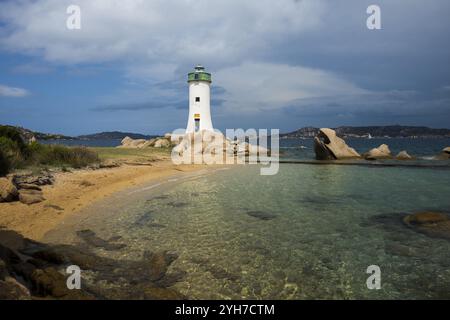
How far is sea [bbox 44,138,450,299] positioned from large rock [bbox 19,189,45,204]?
1510mm

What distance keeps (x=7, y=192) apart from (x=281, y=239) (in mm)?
7574

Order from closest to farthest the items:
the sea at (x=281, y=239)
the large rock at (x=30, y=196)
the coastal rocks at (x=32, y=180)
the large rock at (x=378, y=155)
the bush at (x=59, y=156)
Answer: the sea at (x=281, y=239) → the large rock at (x=30, y=196) → the coastal rocks at (x=32, y=180) → the bush at (x=59, y=156) → the large rock at (x=378, y=155)

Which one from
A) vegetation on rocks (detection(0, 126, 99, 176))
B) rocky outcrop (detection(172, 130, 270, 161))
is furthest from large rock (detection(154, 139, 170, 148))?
vegetation on rocks (detection(0, 126, 99, 176))

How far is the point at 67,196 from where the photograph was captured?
11383mm

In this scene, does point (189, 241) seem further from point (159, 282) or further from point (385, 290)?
point (385, 290)

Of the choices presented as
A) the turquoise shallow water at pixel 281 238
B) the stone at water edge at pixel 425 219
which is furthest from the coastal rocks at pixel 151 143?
the stone at water edge at pixel 425 219

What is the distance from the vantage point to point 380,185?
16.7 meters

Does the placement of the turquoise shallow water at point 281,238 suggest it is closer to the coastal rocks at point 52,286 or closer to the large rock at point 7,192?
the coastal rocks at point 52,286

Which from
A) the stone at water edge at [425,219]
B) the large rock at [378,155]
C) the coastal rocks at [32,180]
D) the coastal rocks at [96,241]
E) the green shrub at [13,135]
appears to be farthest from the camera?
the large rock at [378,155]

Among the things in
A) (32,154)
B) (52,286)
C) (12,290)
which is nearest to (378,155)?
(32,154)

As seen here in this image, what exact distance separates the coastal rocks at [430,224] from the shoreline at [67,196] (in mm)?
9212

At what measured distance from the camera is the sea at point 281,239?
557 centimetres
